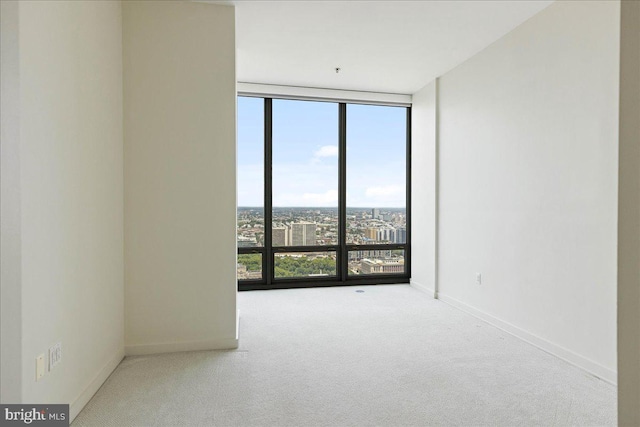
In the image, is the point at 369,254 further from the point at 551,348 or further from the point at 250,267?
the point at 551,348

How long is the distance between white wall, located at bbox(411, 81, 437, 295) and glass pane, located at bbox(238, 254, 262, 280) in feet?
7.35

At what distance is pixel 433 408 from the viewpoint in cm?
209

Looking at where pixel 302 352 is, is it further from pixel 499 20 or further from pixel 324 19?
pixel 499 20

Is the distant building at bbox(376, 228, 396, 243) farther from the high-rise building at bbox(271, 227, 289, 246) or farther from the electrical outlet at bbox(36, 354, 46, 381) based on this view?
the electrical outlet at bbox(36, 354, 46, 381)

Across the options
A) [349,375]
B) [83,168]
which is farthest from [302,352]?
[83,168]

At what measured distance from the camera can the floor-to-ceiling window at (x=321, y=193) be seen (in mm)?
5133

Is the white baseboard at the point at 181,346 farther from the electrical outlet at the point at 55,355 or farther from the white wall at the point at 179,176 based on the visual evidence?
the electrical outlet at the point at 55,355

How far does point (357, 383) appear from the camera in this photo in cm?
238

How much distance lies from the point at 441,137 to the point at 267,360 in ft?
11.1

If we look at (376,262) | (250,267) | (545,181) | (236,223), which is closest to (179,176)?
(236,223)

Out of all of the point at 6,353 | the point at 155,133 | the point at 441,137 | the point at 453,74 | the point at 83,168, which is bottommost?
the point at 6,353

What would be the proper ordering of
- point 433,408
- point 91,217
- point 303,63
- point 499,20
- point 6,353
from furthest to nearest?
point 303,63
point 499,20
point 91,217
point 433,408
point 6,353

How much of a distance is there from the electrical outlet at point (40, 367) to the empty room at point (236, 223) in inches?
0.8

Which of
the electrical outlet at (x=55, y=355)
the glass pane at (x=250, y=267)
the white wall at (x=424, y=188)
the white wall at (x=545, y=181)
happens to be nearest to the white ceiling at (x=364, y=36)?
the white wall at (x=545, y=181)
